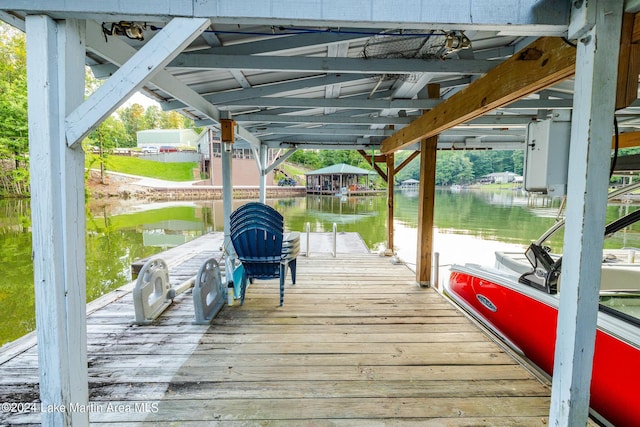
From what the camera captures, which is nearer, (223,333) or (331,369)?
(331,369)

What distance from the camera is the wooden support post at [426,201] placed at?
11.0 feet

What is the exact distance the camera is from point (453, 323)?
103 inches

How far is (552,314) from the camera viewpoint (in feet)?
6.46

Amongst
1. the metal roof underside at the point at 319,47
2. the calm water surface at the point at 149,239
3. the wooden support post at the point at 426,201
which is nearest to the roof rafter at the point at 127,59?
the metal roof underside at the point at 319,47

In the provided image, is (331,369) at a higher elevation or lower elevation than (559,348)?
lower

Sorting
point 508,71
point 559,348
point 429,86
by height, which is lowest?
point 559,348

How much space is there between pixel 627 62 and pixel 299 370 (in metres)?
2.12

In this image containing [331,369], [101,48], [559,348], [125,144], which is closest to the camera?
[559,348]

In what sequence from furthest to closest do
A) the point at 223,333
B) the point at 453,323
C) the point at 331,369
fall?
the point at 453,323 < the point at 223,333 < the point at 331,369

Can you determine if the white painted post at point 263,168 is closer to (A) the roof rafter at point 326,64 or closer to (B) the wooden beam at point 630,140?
(A) the roof rafter at point 326,64

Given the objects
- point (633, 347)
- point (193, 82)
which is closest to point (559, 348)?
point (633, 347)

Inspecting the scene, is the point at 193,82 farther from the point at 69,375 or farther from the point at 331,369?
the point at 331,369

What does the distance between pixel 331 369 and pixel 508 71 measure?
2026 millimetres

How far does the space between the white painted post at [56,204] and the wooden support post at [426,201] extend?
9.97 ft
